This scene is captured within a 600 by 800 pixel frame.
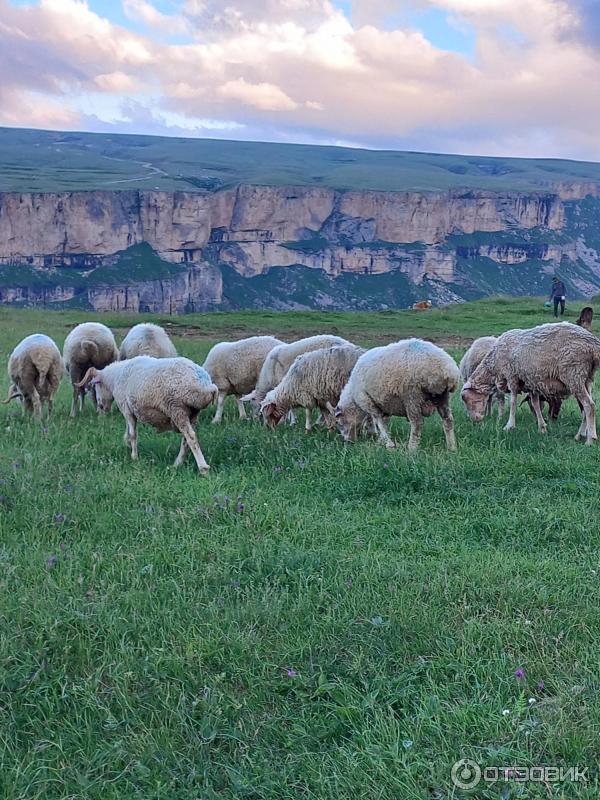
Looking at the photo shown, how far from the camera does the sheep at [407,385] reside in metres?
8.40

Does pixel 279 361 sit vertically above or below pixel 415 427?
above

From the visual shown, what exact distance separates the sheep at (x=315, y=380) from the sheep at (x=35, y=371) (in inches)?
153

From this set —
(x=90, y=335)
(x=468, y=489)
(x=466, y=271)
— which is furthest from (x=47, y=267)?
(x=468, y=489)

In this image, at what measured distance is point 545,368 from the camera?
9.37m

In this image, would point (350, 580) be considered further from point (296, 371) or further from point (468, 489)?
point (296, 371)

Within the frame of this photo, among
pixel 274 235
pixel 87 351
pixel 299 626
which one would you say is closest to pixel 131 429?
pixel 87 351

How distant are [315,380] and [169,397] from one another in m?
2.48

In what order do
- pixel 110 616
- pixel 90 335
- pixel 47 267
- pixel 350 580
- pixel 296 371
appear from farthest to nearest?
pixel 47 267 < pixel 90 335 < pixel 296 371 < pixel 350 580 < pixel 110 616

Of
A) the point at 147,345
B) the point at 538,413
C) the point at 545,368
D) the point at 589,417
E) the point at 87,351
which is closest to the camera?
the point at 589,417

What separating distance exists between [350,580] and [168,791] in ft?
6.84

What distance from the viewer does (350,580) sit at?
508 cm

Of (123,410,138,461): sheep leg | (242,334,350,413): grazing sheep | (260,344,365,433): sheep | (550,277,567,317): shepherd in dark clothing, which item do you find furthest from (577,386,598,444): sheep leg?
(550,277,567,317): shepherd in dark clothing

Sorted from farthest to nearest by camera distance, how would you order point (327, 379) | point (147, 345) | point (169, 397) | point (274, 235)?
point (274, 235) → point (147, 345) → point (327, 379) → point (169, 397)

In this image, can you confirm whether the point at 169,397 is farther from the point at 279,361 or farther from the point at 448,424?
the point at 448,424
